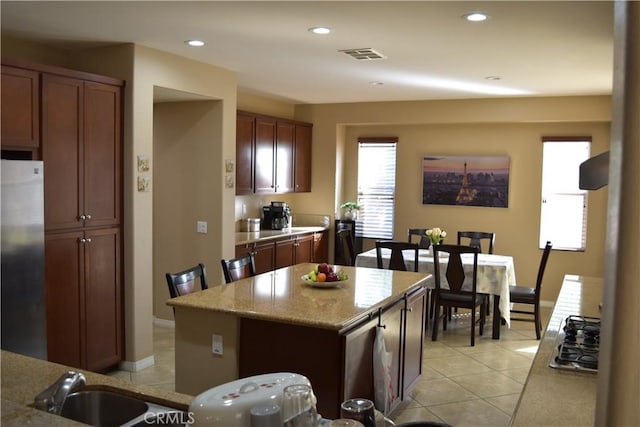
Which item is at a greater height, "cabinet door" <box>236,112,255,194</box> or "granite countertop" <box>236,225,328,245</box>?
"cabinet door" <box>236,112,255,194</box>

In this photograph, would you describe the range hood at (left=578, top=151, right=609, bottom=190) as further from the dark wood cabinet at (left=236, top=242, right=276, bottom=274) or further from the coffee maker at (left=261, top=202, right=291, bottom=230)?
the coffee maker at (left=261, top=202, right=291, bottom=230)

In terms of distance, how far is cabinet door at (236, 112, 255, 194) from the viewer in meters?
6.34

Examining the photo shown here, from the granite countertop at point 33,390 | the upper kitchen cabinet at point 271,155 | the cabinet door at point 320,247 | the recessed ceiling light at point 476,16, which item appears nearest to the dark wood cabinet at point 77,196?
the upper kitchen cabinet at point 271,155

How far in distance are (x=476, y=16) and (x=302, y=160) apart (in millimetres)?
4551

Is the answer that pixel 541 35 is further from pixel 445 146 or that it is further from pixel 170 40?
pixel 445 146

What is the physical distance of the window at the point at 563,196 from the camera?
709 cm

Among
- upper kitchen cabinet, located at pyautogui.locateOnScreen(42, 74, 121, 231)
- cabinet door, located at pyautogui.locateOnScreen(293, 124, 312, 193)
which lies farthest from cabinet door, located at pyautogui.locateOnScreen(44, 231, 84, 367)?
cabinet door, located at pyautogui.locateOnScreen(293, 124, 312, 193)

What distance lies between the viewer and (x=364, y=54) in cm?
469

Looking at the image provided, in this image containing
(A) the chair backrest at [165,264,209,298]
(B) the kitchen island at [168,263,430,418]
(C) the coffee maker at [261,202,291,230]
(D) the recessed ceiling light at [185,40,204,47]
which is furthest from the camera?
(C) the coffee maker at [261,202,291,230]

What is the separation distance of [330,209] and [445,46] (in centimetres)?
398

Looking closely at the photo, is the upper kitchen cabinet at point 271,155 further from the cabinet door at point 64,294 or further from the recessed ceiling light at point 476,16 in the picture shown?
the recessed ceiling light at point 476,16

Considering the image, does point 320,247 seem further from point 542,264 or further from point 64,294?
point 64,294

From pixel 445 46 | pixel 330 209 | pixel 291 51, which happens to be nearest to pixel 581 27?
pixel 445 46

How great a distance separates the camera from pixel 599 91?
6316mm
